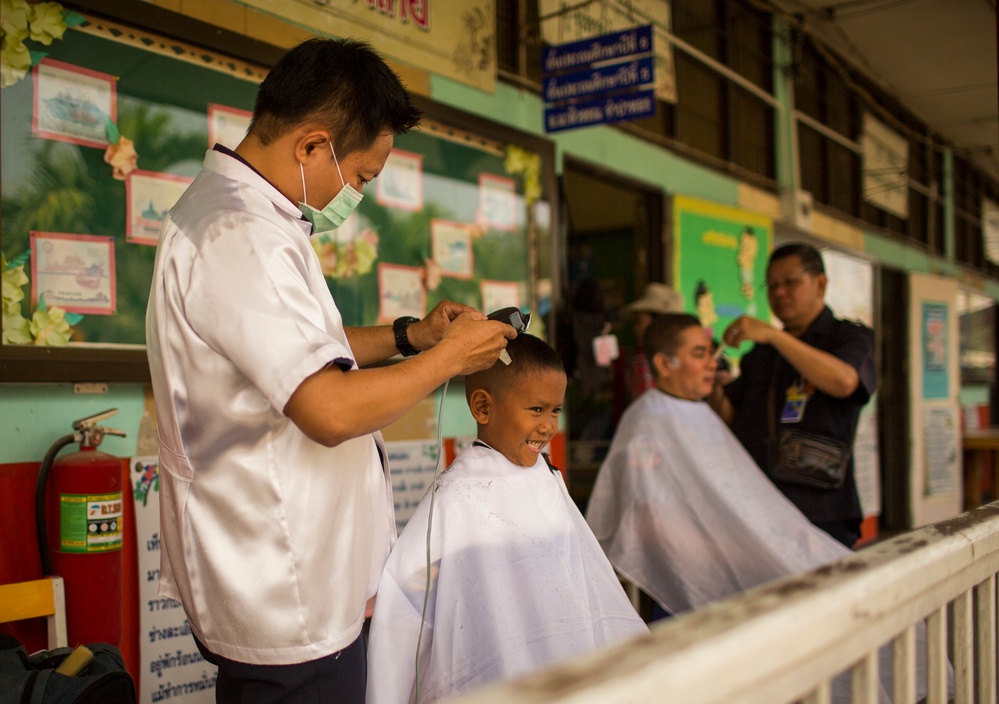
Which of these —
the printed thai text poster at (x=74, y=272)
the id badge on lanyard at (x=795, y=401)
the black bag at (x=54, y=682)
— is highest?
the printed thai text poster at (x=74, y=272)

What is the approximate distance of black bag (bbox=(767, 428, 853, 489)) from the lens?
281cm

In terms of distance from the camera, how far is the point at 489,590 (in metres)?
1.80

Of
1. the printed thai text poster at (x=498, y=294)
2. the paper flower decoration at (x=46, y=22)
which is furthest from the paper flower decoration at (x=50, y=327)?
the printed thai text poster at (x=498, y=294)

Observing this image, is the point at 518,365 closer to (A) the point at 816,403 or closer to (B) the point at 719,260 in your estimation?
(A) the point at 816,403

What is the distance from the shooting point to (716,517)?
3.00 metres

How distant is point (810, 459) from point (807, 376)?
0.96ft

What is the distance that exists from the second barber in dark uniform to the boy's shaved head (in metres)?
0.98

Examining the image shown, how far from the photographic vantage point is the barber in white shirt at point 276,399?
3.93 feet

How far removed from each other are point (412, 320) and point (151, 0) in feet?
4.51

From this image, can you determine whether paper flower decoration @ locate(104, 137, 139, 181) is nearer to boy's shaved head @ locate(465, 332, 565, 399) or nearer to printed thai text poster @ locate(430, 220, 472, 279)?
boy's shaved head @ locate(465, 332, 565, 399)

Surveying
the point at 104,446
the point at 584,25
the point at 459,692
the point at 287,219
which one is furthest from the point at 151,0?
the point at 584,25

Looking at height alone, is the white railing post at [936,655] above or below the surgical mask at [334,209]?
below

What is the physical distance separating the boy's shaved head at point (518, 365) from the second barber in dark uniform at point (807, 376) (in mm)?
976

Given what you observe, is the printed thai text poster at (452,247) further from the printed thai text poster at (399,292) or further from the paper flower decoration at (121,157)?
the paper flower decoration at (121,157)
